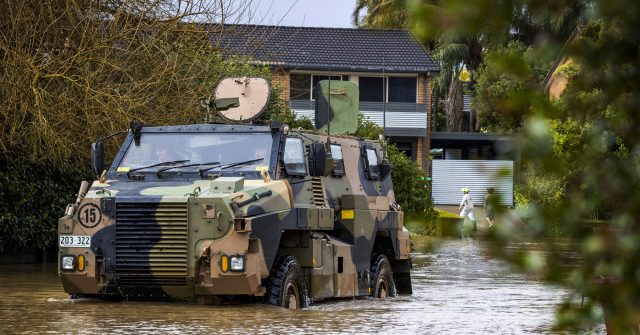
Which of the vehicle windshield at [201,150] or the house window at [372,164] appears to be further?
the house window at [372,164]

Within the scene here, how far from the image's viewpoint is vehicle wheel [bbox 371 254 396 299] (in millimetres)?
15812

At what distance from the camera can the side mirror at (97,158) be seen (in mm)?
13938

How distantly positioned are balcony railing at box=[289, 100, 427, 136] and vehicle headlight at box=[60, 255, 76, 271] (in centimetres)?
3770

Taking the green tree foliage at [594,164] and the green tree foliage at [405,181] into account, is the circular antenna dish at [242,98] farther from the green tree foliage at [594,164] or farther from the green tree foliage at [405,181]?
the green tree foliage at [405,181]

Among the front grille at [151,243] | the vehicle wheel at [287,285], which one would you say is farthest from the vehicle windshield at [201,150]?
the vehicle wheel at [287,285]

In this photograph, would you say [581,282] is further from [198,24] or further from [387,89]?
[387,89]

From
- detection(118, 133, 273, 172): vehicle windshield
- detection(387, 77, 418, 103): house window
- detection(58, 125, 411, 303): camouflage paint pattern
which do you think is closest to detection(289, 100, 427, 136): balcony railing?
detection(387, 77, 418, 103): house window

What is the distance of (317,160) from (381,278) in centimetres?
249

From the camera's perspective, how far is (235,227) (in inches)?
496

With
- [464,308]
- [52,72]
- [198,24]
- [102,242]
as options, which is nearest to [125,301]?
[102,242]

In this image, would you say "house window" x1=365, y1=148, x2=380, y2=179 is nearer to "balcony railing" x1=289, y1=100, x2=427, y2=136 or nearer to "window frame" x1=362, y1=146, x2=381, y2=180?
"window frame" x1=362, y1=146, x2=381, y2=180

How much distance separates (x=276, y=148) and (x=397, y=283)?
12.4ft

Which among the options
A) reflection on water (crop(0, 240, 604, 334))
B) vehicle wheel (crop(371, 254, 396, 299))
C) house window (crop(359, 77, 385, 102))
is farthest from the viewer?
house window (crop(359, 77, 385, 102))

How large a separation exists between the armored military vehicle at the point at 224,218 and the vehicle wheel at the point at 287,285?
1cm
